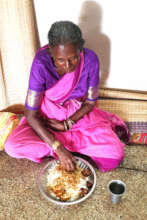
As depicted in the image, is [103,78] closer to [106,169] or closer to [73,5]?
[73,5]

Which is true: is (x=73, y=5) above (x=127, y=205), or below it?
above

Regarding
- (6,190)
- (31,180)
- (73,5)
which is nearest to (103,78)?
(73,5)

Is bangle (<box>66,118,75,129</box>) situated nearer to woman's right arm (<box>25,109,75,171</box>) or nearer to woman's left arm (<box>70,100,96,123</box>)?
woman's left arm (<box>70,100,96,123</box>)

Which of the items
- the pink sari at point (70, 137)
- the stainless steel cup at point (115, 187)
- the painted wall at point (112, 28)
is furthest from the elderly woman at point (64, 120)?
the painted wall at point (112, 28)

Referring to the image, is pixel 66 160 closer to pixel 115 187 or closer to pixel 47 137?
pixel 47 137

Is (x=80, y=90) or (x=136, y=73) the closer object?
(x=80, y=90)

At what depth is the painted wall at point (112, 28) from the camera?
183 cm

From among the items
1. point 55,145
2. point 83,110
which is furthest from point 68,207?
point 83,110

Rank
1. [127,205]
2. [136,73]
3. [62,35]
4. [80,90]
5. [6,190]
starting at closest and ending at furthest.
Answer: [62,35] < [127,205] < [6,190] < [80,90] < [136,73]

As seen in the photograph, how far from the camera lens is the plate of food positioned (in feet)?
4.80

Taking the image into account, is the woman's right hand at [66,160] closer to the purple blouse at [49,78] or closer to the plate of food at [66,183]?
the plate of food at [66,183]

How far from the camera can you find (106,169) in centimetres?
172

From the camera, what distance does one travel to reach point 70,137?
174cm

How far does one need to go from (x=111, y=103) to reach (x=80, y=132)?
575mm
